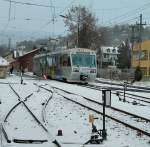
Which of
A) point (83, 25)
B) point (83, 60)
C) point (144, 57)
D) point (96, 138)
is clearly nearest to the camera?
point (96, 138)

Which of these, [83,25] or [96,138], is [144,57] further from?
[96,138]

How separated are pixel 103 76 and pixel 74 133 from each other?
2618 inches

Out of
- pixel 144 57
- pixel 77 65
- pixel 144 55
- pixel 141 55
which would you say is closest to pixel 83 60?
pixel 77 65

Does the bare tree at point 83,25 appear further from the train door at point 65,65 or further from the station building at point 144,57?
the train door at point 65,65

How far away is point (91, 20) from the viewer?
79.7m

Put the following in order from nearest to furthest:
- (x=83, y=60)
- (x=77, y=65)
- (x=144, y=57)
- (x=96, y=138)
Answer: (x=96, y=138), (x=77, y=65), (x=83, y=60), (x=144, y=57)

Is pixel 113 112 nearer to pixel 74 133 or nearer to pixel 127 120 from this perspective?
pixel 127 120

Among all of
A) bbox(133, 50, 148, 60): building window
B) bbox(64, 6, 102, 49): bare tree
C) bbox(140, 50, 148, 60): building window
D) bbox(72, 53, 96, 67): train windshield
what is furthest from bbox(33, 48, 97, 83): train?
bbox(140, 50, 148, 60): building window

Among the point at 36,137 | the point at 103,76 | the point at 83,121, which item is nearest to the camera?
the point at 36,137

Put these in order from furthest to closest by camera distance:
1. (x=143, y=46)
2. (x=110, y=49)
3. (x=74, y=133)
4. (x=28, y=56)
A: (x=110, y=49) < (x=28, y=56) < (x=143, y=46) < (x=74, y=133)

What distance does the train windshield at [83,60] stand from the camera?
4472 cm

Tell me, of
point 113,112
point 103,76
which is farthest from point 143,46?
point 113,112

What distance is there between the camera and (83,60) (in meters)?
45.3

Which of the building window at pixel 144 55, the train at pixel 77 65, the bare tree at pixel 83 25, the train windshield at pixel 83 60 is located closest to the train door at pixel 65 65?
the train at pixel 77 65
